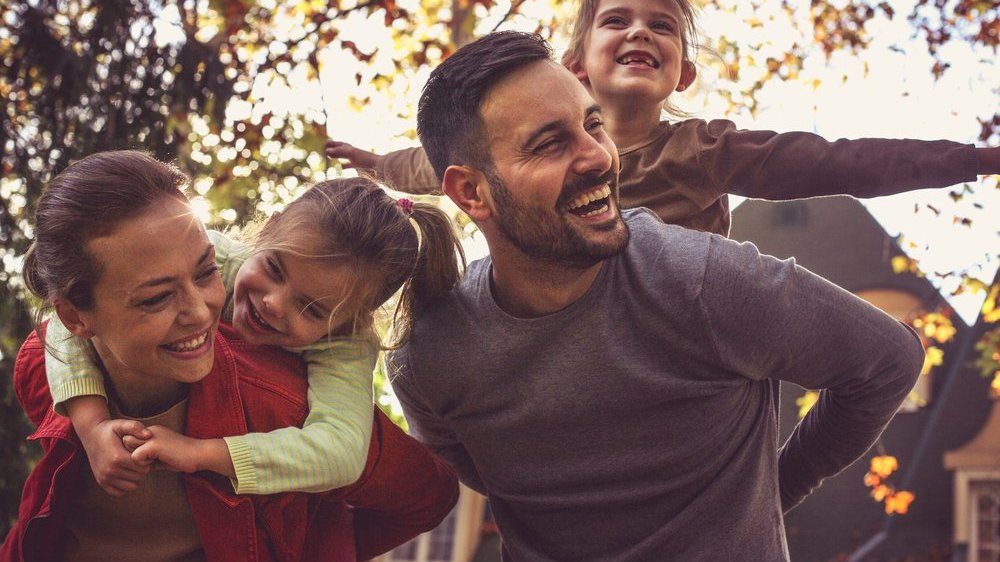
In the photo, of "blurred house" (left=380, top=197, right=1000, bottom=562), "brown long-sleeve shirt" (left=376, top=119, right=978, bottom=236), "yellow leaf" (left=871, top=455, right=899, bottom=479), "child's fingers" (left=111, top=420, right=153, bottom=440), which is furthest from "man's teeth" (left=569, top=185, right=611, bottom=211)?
"blurred house" (left=380, top=197, right=1000, bottom=562)

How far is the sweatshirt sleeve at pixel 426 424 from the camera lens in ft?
8.90

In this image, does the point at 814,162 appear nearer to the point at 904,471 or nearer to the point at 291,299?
the point at 291,299

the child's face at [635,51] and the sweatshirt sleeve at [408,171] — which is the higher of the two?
the child's face at [635,51]

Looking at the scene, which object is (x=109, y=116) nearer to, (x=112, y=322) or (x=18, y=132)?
(x=18, y=132)

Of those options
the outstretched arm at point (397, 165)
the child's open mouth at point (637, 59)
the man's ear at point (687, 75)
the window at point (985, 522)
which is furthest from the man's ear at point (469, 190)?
the window at point (985, 522)

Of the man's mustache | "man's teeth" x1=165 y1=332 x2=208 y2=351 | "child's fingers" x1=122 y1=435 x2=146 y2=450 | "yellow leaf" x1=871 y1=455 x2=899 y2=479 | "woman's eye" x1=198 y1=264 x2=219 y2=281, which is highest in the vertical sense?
the man's mustache

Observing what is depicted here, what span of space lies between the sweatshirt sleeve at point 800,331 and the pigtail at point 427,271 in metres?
0.62

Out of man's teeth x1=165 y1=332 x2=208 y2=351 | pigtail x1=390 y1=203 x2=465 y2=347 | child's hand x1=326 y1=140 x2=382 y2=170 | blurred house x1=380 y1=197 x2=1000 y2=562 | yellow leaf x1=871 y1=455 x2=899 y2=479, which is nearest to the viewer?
man's teeth x1=165 y1=332 x2=208 y2=351

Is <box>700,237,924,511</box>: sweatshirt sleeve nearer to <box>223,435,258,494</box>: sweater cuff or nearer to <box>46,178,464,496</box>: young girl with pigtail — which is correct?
<box>46,178,464,496</box>: young girl with pigtail

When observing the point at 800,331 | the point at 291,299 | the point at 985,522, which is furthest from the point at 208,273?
the point at 985,522

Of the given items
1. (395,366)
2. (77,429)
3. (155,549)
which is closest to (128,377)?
(77,429)

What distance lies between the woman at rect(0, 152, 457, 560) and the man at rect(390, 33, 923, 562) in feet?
0.87

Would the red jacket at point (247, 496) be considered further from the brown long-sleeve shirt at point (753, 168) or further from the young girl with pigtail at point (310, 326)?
the brown long-sleeve shirt at point (753, 168)

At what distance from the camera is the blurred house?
14.9 metres
